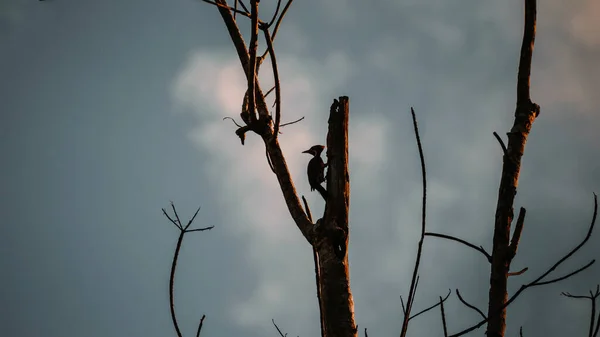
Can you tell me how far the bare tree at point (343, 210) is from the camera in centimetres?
172

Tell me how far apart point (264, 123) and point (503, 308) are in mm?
1851

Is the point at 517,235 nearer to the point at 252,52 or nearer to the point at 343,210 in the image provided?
the point at 343,210

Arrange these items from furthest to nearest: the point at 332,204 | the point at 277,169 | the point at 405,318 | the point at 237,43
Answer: the point at 237,43 → the point at 277,169 → the point at 332,204 → the point at 405,318

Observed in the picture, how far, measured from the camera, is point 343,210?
231 cm

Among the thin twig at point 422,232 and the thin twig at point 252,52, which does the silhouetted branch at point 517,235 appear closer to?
the thin twig at point 422,232

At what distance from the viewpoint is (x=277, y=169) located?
9.39 feet

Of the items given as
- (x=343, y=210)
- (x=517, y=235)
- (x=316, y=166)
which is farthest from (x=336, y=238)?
(x=316, y=166)

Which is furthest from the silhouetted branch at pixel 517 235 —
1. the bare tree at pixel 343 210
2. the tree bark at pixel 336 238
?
A: the tree bark at pixel 336 238

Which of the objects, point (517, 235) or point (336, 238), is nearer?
point (517, 235)

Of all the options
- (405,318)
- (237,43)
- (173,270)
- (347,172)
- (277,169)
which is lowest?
(405,318)

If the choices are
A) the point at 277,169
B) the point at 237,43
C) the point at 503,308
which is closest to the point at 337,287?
the point at 503,308

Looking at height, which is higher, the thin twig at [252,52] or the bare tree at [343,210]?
the thin twig at [252,52]

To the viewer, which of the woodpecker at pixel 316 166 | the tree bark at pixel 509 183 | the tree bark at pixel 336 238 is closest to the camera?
the tree bark at pixel 509 183

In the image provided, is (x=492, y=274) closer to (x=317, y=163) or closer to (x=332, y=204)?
(x=332, y=204)
